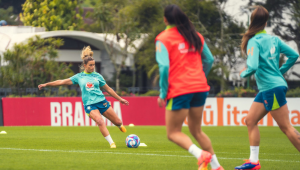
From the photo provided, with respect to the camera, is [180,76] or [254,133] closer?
[180,76]

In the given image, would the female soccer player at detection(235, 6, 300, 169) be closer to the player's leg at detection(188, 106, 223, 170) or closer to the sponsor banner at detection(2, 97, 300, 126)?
the player's leg at detection(188, 106, 223, 170)

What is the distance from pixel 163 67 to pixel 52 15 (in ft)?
130

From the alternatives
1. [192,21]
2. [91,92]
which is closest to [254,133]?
[91,92]

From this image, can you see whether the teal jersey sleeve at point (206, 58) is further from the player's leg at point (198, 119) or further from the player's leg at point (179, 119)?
the player's leg at point (179, 119)

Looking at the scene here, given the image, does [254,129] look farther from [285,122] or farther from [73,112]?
[73,112]

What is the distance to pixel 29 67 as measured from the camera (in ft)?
84.2

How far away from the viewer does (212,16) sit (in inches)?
1180

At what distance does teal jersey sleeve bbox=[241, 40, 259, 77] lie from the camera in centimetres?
537

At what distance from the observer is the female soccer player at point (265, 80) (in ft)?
Answer: 18.4

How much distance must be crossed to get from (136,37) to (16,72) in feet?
31.3

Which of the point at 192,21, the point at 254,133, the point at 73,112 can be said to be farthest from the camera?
the point at 192,21

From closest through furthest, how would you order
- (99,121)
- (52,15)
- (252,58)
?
1. (252,58)
2. (99,121)
3. (52,15)

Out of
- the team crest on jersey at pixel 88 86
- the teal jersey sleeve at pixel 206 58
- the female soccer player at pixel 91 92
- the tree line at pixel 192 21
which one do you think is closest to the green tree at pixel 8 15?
the tree line at pixel 192 21

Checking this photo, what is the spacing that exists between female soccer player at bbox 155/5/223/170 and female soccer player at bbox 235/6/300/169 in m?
0.89
